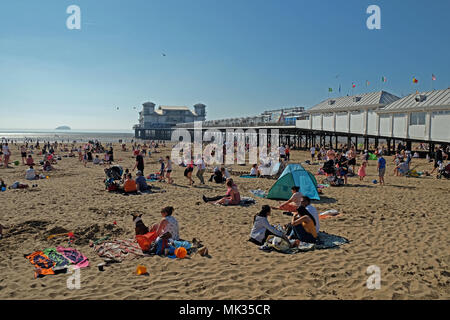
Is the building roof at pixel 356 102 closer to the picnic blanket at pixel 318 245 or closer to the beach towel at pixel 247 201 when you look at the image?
the beach towel at pixel 247 201

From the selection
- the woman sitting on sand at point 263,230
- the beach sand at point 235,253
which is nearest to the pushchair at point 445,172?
the beach sand at point 235,253

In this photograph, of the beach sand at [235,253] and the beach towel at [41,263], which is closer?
the beach sand at [235,253]

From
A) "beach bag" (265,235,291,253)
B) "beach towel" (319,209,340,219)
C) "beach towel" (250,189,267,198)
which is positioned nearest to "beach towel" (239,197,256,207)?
"beach towel" (250,189,267,198)

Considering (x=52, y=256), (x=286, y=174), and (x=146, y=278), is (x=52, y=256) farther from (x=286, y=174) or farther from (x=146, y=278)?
(x=286, y=174)

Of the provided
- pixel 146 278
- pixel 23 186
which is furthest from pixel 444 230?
pixel 23 186

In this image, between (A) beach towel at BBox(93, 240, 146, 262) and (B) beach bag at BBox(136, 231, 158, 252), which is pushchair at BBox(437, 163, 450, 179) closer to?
(B) beach bag at BBox(136, 231, 158, 252)

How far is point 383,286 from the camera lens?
4.07m

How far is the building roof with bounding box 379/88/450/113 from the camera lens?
1998 cm

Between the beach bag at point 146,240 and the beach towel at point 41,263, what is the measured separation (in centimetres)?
136

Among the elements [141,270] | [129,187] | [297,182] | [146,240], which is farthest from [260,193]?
[141,270]

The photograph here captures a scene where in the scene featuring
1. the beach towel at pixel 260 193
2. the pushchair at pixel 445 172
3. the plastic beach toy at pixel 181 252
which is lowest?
the plastic beach toy at pixel 181 252

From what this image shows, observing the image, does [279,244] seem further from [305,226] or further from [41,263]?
[41,263]

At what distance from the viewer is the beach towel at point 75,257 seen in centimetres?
483
